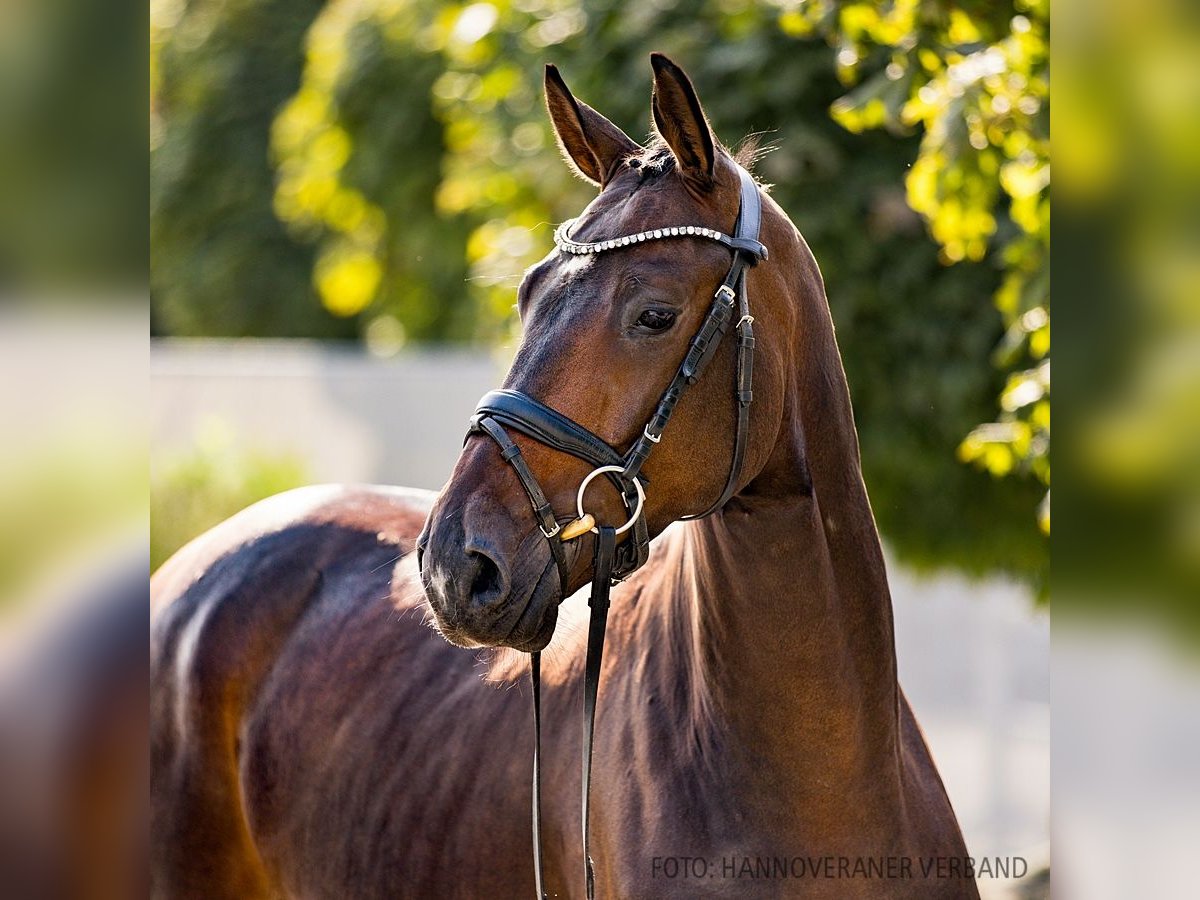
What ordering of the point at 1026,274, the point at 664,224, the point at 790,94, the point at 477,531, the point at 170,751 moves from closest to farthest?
the point at 477,531 < the point at 664,224 < the point at 170,751 < the point at 1026,274 < the point at 790,94

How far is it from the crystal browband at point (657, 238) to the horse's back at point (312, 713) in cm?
108

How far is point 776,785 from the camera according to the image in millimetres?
2195

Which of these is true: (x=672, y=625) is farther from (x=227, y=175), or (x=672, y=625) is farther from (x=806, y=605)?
(x=227, y=175)

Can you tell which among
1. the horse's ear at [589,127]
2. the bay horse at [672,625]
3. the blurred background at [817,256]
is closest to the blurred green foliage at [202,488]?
the blurred background at [817,256]

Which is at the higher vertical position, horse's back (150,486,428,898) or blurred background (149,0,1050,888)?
blurred background (149,0,1050,888)

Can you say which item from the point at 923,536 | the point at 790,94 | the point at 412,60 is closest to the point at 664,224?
the point at 790,94

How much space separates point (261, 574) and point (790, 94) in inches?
125

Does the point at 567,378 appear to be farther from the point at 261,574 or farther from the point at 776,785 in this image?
the point at 261,574

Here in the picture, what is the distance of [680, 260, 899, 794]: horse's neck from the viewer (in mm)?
2182
